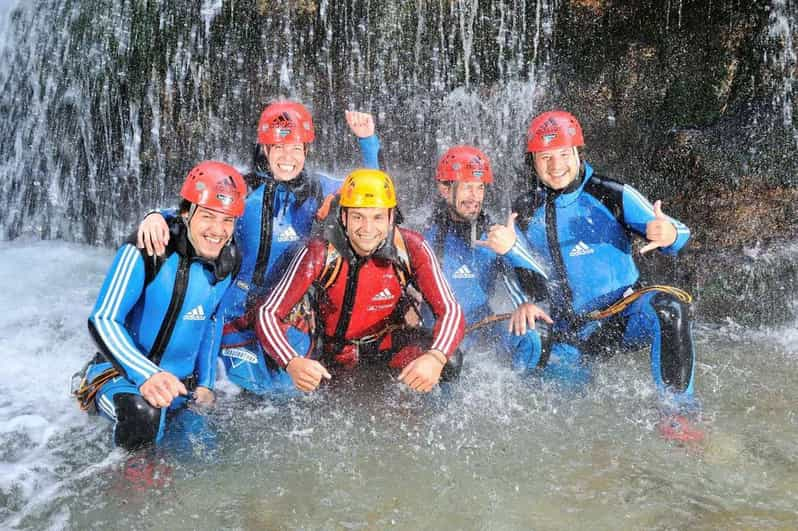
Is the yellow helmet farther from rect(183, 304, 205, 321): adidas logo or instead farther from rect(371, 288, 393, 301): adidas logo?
rect(183, 304, 205, 321): adidas logo

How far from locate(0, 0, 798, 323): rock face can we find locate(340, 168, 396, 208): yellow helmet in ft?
12.2

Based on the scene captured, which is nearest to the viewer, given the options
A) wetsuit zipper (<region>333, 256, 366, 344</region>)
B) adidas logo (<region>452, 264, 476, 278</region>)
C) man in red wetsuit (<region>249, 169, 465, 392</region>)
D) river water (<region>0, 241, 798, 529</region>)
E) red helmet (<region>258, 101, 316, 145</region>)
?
river water (<region>0, 241, 798, 529</region>)

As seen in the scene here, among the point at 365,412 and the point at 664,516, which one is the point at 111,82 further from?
the point at 664,516

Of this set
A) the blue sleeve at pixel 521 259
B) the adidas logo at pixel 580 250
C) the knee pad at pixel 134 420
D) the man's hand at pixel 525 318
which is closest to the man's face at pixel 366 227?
the blue sleeve at pixel 521 259

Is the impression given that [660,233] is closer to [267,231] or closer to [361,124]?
[361,124]

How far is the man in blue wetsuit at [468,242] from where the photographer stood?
561 centimetres

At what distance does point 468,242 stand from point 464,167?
590 mm

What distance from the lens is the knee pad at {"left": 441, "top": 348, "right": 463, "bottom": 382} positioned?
4.99m

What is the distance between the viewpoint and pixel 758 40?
7.12 metres

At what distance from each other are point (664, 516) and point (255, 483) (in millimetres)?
2151

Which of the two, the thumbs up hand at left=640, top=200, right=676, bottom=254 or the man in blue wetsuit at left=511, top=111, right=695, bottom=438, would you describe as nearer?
the thumbs up hand at left=640, top=200, right=676, bottom=254

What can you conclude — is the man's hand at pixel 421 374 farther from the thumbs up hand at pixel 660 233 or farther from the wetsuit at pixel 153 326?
the thumbs up hand at pixel 660 233

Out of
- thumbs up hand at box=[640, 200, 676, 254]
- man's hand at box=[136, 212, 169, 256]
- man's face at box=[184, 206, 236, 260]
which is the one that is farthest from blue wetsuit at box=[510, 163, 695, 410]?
man's hand at box=[136, 212, 169, 256]

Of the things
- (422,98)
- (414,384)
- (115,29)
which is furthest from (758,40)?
(115,29)
